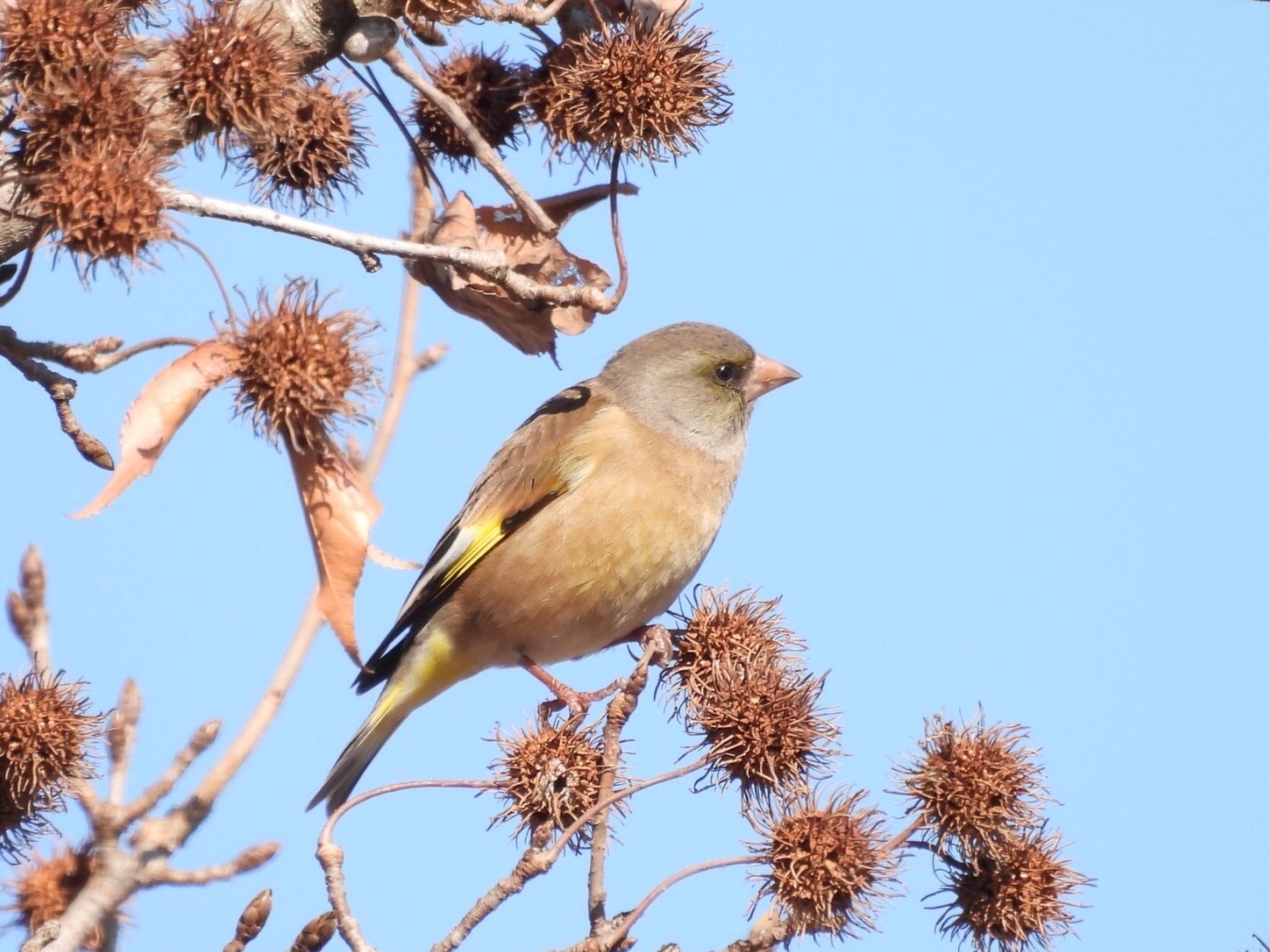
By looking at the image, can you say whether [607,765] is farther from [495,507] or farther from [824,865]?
[495,507]

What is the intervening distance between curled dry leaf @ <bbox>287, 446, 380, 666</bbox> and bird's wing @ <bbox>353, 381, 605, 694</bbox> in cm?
218

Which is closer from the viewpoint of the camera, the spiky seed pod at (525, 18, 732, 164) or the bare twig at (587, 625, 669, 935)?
the bare twig at (587, 625, 669, 935)

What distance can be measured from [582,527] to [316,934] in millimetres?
2417

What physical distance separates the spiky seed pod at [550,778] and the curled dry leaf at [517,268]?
1.08m

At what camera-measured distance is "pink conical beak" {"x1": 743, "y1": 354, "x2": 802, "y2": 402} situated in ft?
20.1

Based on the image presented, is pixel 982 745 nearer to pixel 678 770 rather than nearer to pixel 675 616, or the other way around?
pixel 678 770

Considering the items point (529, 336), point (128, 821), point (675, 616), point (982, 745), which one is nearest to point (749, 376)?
point (675, 616)

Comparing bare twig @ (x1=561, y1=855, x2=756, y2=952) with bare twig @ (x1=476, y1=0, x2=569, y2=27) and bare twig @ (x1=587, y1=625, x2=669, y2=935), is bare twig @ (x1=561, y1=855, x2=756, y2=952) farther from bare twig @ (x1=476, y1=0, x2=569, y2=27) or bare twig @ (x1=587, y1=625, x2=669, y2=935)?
bare twig @ (x1=476, y1=0, x2=569, y2=27)

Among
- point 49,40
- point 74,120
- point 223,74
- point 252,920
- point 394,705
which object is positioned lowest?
point 252,920

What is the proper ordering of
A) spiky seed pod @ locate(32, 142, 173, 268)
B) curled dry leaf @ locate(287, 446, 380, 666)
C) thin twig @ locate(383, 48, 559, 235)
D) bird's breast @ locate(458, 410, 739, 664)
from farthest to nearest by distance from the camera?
bird's breast @ locate(458, 410, 739, 664), thin twig @ locate(383, 48, 559, 235), curled dry leaf @ locate(287, 446, 380, 666), spiky seed pod @ locate(32, 142, 173, 268)

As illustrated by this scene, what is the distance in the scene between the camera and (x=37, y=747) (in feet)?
11.6

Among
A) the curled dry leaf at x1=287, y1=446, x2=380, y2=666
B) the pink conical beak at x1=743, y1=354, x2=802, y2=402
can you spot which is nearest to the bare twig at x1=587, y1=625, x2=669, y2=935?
the curled dry leaf at x1=287, y1=446, x2=380, y2=666

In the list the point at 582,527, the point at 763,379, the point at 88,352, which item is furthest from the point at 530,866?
the point at 763,379

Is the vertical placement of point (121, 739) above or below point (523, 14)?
below
